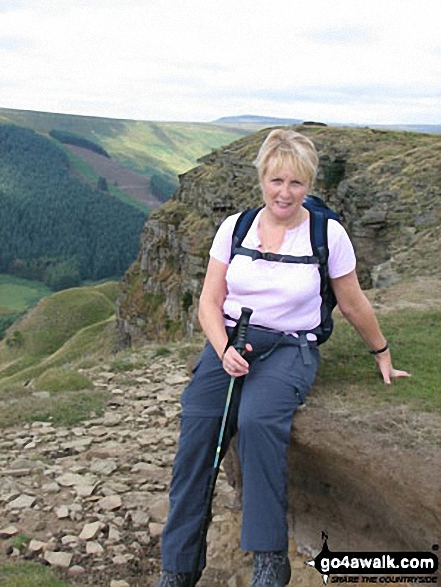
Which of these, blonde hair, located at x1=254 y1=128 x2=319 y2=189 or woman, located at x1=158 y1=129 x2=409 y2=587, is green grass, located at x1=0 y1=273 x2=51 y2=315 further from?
blonde hair, located at x1=254 y1=128 x2=319 y2=189

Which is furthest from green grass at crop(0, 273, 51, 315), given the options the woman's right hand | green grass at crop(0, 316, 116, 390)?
the woman's right hand

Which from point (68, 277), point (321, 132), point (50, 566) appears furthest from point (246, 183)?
point (68, 277)

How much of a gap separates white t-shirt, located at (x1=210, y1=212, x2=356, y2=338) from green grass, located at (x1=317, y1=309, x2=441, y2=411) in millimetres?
844

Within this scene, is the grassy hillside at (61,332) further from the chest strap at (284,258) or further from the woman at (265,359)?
the chest strap at (284,258)

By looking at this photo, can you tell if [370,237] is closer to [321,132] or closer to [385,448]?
[385,448]

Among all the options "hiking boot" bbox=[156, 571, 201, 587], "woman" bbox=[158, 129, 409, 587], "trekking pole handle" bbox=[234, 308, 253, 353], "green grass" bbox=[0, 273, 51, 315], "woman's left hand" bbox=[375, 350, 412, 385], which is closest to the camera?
"woman" bbox=[158, 129, 409, 587]

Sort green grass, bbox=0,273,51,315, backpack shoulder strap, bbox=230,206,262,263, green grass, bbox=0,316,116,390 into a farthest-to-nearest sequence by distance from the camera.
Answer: green grass, bbox=0,273,51,315 < green grass, bbox=0,316,116,390 < backpack shoulder strap, bbox=230,206,262,263

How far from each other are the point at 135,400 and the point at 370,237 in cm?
1558

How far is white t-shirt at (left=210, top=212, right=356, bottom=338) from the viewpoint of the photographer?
21.2ft

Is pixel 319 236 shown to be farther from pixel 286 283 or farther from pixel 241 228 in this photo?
pixel 241 228

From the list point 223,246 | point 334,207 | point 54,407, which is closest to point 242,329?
point 223,246

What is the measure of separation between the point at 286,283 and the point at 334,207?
93.3ft

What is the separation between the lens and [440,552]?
562 centimetres

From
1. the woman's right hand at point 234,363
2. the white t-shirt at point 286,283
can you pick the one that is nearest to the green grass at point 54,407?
the white t-shirt at point 286,283
